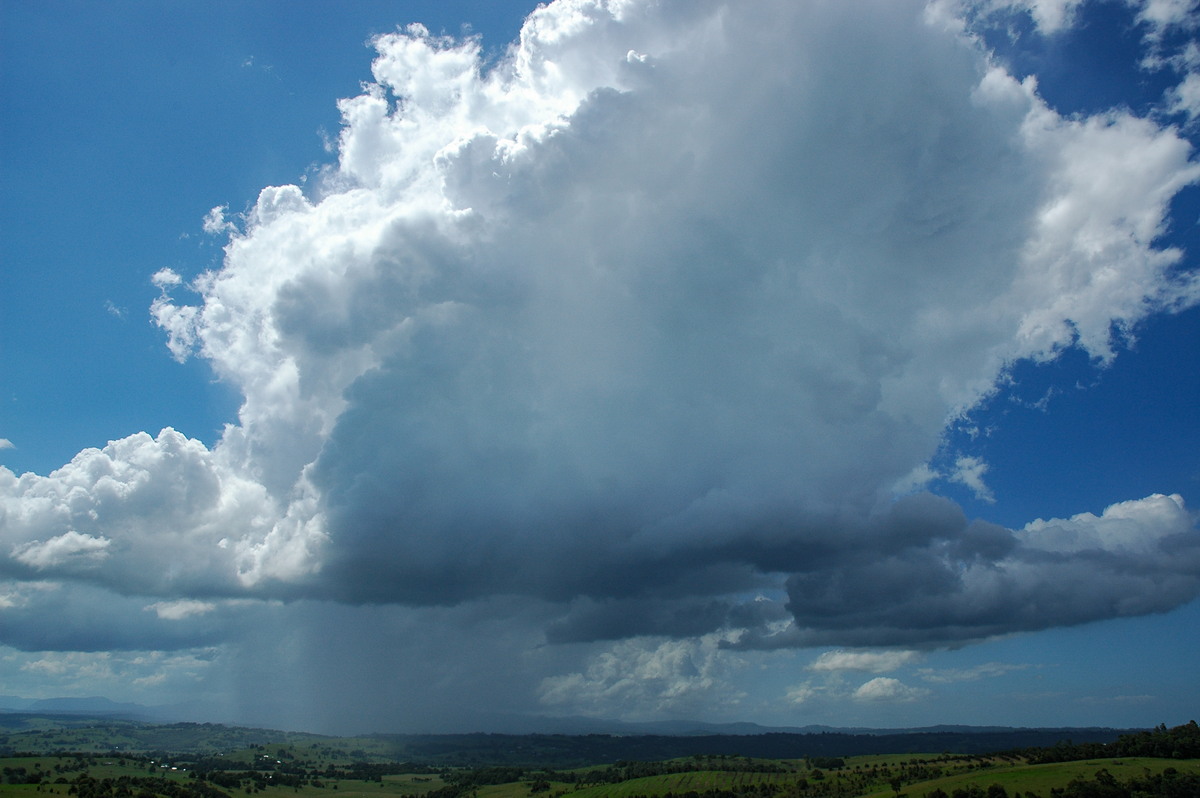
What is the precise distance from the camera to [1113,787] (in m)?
200

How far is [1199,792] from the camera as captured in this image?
608 feet

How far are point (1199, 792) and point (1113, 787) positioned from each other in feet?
66.0

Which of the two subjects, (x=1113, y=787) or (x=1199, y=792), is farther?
(x=1113, y=787)
